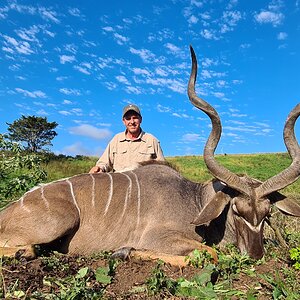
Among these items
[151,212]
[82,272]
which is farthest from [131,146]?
[82,272]

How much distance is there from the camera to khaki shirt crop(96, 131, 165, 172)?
6004mm

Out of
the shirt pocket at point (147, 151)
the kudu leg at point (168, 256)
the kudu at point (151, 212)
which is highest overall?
the shirt pocket at point (147, 151)

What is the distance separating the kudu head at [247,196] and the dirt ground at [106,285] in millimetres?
378

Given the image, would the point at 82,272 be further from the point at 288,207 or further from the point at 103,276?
the point at 288,207

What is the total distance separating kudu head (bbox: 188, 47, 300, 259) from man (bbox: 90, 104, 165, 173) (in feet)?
6.38

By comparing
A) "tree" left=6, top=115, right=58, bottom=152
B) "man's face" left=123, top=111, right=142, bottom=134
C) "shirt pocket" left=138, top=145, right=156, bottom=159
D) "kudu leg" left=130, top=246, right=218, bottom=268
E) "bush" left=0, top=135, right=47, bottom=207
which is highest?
"tree" left=6, top=115, right=58, bottom=152

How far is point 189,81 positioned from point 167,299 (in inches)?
96.6

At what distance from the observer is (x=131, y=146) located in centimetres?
605

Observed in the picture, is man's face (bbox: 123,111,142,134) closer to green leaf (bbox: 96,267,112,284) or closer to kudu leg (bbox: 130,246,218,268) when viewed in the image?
kudu leg (bbox: 130,246,218,268)

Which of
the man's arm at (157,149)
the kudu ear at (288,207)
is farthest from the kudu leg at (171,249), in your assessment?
the man's arm at (157,149)

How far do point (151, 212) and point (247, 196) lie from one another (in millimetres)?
969

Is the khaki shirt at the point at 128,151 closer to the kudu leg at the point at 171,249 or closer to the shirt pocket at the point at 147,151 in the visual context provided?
the shirt pocket at the point at 147,151

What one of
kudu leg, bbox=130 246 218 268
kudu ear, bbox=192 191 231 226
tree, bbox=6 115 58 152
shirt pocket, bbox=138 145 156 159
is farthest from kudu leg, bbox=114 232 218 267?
tree, bbox=6 115 58 152

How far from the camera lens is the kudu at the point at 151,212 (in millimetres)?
3699
